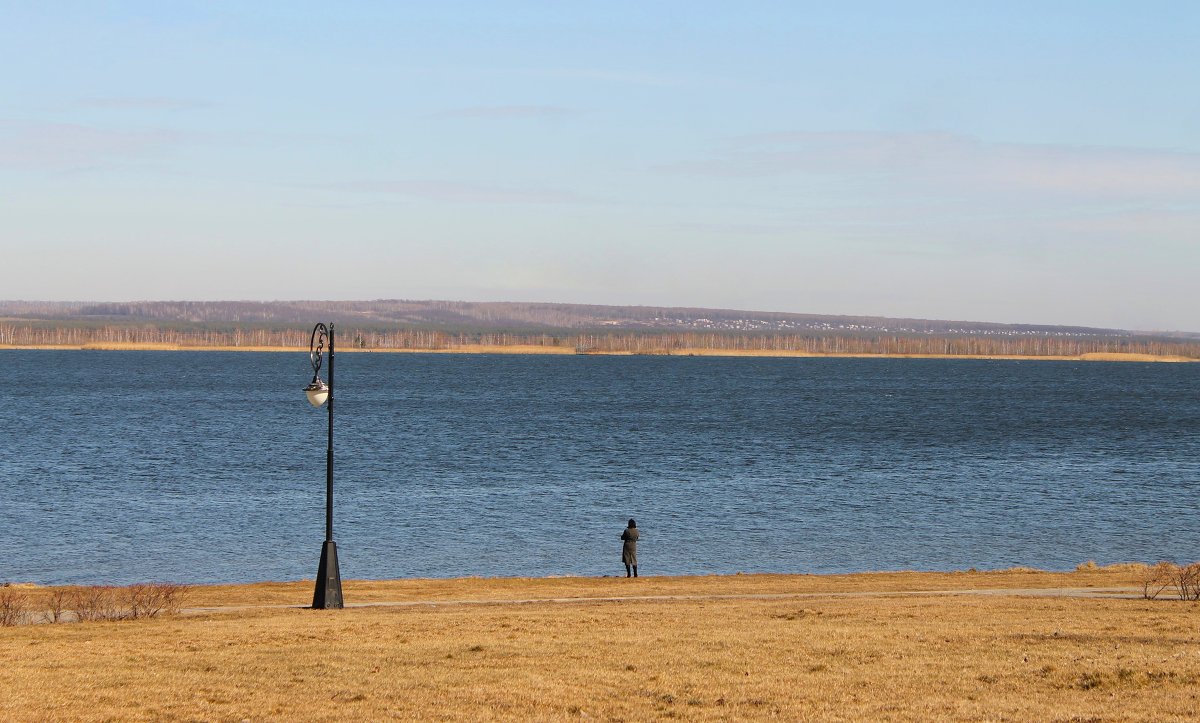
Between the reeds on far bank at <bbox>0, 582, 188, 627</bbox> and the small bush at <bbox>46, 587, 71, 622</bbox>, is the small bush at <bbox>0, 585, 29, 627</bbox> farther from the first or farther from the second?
the small bush at <bbox>46, 587, 71, 622</bbox>

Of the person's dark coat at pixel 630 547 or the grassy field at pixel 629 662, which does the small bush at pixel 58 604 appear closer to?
the grassy field at pixel 629 662

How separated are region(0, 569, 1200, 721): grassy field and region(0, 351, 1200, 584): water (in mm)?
13599

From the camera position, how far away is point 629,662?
15.7 meters

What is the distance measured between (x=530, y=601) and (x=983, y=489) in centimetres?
3634

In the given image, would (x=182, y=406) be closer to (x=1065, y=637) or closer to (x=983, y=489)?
(x=983, y=489)

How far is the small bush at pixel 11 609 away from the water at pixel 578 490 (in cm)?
1106

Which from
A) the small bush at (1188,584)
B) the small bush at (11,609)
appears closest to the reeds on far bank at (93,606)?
the small bush at (11,609)

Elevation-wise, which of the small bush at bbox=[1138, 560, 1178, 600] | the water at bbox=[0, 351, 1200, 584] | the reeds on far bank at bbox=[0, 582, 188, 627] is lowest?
the water at bbox=[0, 351, 1200, 584]

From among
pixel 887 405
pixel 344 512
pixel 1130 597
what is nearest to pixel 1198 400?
pixel 887 405

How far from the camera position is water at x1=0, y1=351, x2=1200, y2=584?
37000 mm

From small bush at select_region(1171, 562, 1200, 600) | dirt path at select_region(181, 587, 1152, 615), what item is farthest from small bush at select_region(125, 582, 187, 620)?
small bush at select_region(1171, 562, 1200, 600)

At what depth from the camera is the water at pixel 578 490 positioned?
37000 millimetres

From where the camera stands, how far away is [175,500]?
4891 centimetres

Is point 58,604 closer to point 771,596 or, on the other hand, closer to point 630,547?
point 771,596
